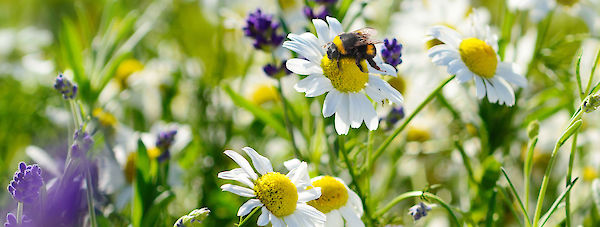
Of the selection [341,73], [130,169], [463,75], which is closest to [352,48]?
[341,73]

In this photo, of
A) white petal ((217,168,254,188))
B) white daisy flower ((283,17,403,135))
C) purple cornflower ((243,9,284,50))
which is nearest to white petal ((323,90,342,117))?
white daisy flower ((283,17,403,135))

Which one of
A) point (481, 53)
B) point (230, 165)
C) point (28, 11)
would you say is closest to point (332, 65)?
point (481, 53)

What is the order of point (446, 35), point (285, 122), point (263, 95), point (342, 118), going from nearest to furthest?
1. point (342, 118)
2. point (446, 35)
3. point (285, 122)
4. point (263, 95)

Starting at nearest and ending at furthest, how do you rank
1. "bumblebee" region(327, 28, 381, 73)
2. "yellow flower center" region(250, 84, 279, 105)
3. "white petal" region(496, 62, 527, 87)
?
"bumblebee" region(327, 28, 381, 73) < "white petal" region(496, 62, 527, 87) < "yellow flower center" region(250, 84, 279, 105)

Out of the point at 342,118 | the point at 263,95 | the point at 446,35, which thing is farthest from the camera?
the point at 263,95

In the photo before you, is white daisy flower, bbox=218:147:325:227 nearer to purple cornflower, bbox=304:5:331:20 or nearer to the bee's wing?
the bee's wing

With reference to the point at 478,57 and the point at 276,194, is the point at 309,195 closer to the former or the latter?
the point at 276,194

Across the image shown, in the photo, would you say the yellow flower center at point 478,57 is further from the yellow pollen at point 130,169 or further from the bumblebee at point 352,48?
the yellow pollen at point 130,169
